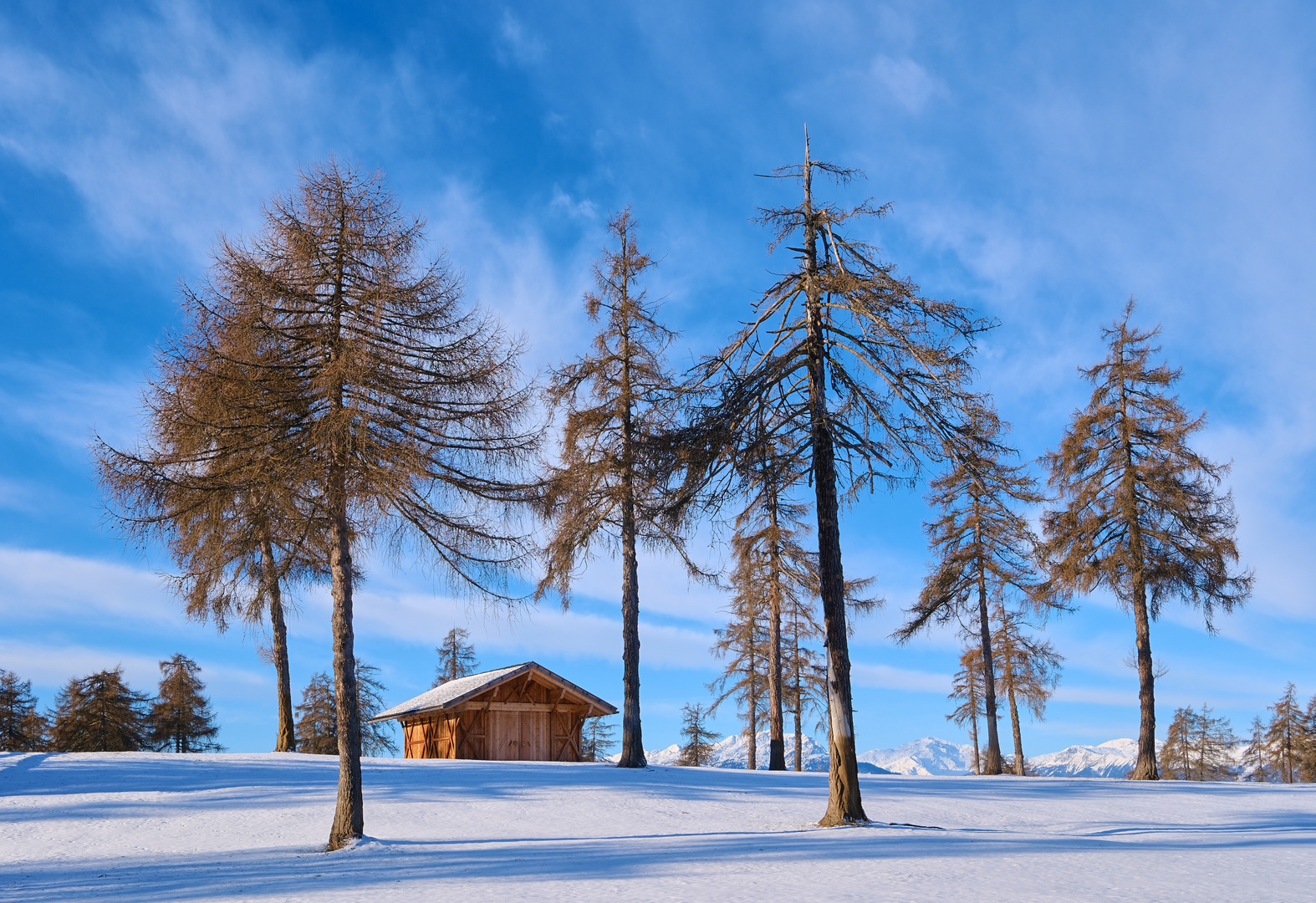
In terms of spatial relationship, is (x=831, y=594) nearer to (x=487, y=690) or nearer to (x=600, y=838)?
(x=600, y=838)

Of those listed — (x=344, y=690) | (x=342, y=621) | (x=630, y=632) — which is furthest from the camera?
(x=630, y=632)

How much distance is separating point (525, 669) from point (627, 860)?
19.3 m

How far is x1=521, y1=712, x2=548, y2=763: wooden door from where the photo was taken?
93.9ft

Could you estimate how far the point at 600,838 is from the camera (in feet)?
37.5

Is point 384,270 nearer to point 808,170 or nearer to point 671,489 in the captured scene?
point 671,489

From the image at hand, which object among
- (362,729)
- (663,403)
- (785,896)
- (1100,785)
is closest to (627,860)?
(785,896)

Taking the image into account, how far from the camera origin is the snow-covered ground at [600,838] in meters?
7.86

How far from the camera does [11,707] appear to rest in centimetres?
3800

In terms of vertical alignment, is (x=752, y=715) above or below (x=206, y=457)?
below

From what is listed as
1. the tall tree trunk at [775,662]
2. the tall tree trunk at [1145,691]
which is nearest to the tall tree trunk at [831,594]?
the tall tree trunk at [775,662]

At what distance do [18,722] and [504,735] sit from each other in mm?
26735

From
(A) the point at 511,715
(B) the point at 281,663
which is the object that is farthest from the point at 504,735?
(B) the point at 281,663

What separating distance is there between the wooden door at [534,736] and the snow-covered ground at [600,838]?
8565 mm

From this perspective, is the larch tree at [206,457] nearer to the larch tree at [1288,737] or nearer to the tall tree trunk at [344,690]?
the tall tree trunk at [344,690]
